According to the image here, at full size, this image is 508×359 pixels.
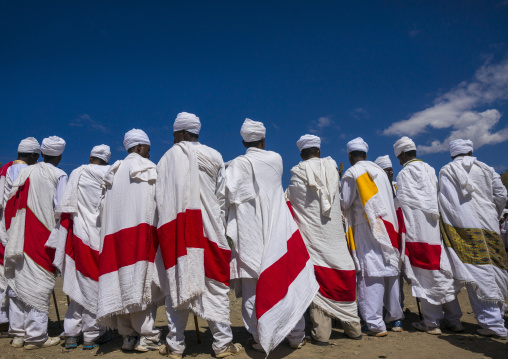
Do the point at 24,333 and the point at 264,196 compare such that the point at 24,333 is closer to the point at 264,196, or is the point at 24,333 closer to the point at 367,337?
the point at 264,196

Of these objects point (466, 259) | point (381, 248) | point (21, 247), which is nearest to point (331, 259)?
point (381, 248)

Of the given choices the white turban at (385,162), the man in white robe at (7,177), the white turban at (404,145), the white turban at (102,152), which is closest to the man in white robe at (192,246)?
the white turban at (102,152)

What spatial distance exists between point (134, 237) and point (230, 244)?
3.63 feet

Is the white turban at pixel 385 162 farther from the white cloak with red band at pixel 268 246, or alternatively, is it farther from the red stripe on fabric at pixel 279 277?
the red stripe on fabric at pixel 279 277

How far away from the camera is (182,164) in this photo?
4.00m

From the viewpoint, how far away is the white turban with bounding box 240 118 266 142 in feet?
14.8

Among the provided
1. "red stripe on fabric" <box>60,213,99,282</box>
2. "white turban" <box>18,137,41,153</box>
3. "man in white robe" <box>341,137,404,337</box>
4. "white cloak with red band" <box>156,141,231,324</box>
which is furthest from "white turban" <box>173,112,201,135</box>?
"white turban" <box>18,137,41,153</box>

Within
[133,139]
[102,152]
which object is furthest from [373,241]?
[102,152]

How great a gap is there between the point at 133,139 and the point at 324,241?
272 cm

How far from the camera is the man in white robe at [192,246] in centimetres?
375

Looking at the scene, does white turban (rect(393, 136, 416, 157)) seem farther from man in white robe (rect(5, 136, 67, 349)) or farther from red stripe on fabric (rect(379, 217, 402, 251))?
man in white robe (rect(5, 136, 67, 349))

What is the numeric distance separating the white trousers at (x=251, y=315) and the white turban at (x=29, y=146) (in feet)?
12.5

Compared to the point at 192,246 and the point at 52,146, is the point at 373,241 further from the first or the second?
the point at 52,146

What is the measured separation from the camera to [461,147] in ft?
17.6
